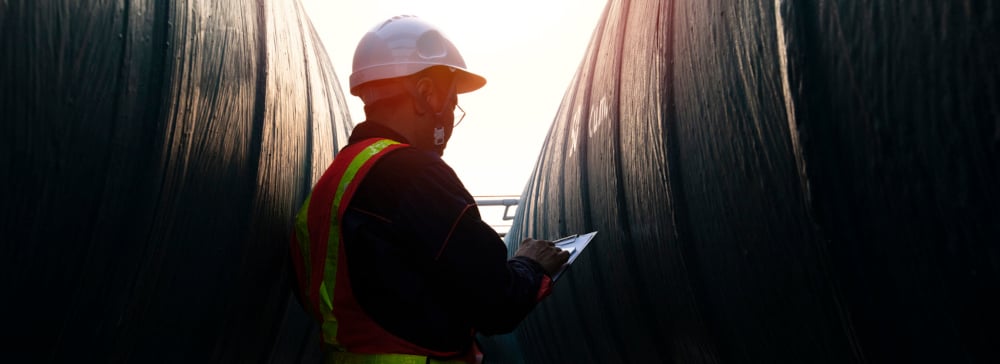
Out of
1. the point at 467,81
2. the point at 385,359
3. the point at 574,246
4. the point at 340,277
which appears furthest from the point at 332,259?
the point at 467,81

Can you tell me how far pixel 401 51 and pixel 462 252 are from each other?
82cm

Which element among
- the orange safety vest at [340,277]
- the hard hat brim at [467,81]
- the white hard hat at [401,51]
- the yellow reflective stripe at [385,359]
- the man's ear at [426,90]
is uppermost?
the white hard hat at [401,51]

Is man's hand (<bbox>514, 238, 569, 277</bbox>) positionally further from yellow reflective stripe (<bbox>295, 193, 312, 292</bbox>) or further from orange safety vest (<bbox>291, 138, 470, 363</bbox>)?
yellow reflective stripe (<bbox>295, 193, 312, 292</bbox>)

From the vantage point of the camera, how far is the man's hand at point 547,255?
2.10 metres

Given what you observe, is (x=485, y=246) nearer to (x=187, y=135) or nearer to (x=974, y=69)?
(x=187, y=135)

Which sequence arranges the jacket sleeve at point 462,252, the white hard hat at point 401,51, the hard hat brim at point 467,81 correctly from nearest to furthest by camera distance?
1. the jacket sleeve at point 462,252
2. the white hard hat at point 401,51
3. the hard hat brim at point 467,81

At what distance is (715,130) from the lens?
133cm

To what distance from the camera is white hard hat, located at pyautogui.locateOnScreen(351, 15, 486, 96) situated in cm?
231

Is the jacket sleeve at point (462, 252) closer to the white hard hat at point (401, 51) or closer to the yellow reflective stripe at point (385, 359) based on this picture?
the yellow reflective stripe at point (385, 359)

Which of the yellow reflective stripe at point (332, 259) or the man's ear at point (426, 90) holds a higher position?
the man's ear at point (426, 90)

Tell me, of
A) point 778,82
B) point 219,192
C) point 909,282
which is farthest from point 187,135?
point 909,282

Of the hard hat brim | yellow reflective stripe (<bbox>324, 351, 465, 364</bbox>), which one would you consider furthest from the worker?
the hard hat brim

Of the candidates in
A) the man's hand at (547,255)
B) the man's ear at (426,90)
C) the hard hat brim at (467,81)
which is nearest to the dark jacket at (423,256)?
the man's hand at (547,255)

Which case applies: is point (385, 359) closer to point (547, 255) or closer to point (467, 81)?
point (547, 255)
